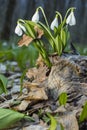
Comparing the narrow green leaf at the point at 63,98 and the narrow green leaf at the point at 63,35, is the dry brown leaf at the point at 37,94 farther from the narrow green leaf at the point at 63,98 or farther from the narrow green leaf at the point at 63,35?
the narrow green leaf at the point at 63,35

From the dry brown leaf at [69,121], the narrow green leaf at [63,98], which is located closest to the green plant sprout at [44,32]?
the narrow green leaf at [63,98]

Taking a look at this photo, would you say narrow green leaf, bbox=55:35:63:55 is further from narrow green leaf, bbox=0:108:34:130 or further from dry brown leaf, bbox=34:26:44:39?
narrow green leaf, bbox=0:108:34:130

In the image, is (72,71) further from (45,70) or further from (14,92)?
(14,92)

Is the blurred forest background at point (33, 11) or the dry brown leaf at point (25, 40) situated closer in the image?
the dry brown leaf at point (25, 40)

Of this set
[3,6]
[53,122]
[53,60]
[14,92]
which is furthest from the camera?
[3,6]

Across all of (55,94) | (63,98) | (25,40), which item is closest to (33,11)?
(25,40)

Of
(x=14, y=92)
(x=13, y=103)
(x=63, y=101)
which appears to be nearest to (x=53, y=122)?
(x=63, y=101)

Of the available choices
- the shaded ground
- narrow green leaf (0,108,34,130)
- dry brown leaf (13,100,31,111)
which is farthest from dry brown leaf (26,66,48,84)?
narrow green leaf (0,108,34,130)
